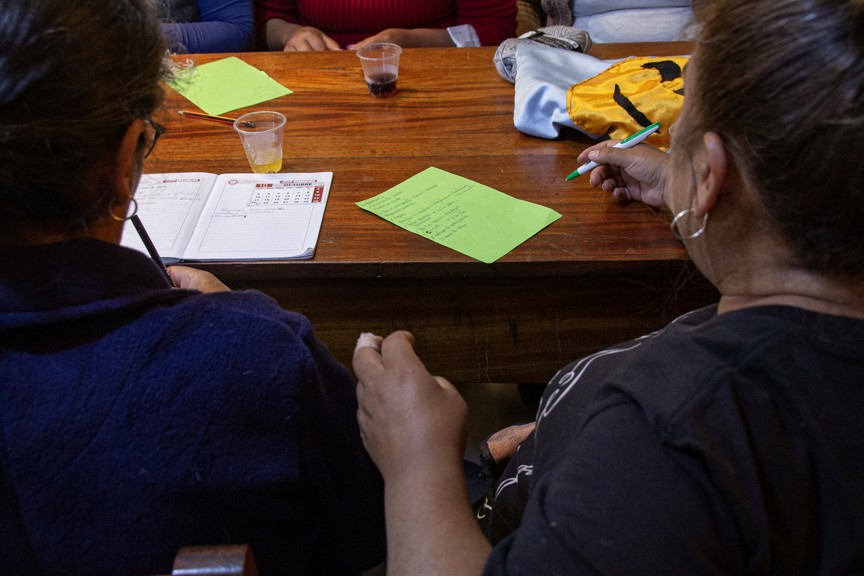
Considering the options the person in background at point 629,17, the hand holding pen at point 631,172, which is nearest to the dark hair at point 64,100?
the hand holding pen at point 631,172

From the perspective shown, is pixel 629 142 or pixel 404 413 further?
pixel 629 142

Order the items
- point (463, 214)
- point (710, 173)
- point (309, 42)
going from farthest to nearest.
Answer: point (309, 42)
point (463, 214)
point (710, 173)

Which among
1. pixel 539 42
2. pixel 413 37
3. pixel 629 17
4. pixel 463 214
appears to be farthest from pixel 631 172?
pixel 629 17

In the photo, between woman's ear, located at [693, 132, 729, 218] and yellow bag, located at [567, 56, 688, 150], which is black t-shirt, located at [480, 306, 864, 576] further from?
yellow bag, located at [567, 56, 688, 150]

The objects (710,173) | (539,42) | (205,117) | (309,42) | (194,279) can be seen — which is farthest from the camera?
(309,42)

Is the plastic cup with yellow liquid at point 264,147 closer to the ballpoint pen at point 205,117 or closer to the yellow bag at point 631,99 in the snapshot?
the ballpoint pen at point 205,117

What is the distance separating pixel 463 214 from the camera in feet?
3.79

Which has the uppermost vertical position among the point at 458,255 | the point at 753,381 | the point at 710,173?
the point at 710,173

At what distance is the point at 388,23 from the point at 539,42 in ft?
2.40

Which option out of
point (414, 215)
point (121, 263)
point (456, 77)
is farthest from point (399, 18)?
point (121, 263)

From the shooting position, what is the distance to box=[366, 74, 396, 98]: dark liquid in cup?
4.92 ft

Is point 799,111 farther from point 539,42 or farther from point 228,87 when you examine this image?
point 228,87

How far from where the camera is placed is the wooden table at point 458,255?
42.4 inches

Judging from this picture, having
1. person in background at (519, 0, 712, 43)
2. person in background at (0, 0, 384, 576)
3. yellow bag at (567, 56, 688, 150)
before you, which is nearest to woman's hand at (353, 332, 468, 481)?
person in background at (0, 0, 384, 576)
